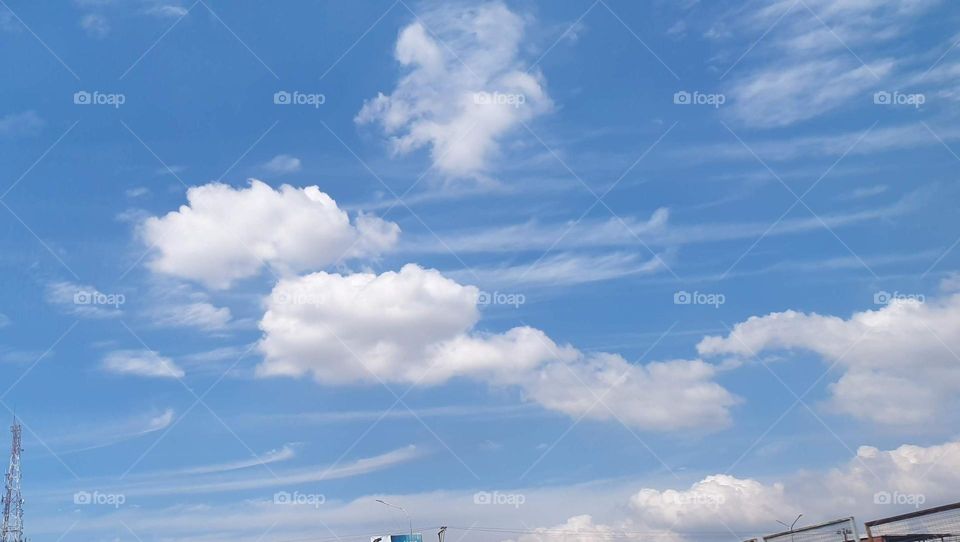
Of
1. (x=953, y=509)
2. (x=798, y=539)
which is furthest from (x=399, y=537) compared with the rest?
(x=953, y=509)

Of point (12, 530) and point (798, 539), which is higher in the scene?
point (12, 530)

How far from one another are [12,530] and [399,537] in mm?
50773

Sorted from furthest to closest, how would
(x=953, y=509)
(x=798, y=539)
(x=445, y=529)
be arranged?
1. (x=445, y=529)
2. (x=798, y=539)
3. (x=953, y=509)

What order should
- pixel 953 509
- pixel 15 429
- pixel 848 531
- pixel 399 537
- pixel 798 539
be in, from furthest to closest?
1. pixel 15 429
2. pixel 399 537
3. pixel 798 539
4. pixel 848 531
5. pixel 953 509

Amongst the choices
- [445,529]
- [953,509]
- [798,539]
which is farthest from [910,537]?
[445,529]

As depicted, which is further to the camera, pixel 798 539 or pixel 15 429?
pixel 15 429

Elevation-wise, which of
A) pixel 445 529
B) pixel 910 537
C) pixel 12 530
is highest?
pixel 12 530

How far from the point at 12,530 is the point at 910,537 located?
10772 cm

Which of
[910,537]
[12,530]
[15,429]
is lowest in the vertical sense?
[910,537]

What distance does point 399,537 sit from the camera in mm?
102125

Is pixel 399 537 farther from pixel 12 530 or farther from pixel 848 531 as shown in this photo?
pixel 848 531

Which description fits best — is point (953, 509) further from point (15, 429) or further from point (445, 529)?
point (15, 429)

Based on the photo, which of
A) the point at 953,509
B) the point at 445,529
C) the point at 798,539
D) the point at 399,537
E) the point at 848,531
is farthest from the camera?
the point at 399,537

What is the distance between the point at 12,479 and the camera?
107562 millimetres
